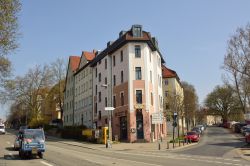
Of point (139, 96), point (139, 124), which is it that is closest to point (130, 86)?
point (139, 96)

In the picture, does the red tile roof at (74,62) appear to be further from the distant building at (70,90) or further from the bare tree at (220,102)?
the bare tree at (220,102)

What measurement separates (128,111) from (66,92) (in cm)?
4346

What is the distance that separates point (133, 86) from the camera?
5294 cm

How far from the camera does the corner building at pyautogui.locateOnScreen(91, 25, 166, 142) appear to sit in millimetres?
51719

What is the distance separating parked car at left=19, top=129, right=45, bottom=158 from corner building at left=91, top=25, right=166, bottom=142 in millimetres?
24398

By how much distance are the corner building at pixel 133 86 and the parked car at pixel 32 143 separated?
80.0 ft

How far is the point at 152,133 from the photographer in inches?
2058

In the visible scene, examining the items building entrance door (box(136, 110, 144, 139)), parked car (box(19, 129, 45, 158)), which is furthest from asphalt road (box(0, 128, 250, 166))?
building entrance door (box(136, 110, 144, 139))

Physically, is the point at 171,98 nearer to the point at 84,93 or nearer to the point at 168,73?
the point at 84,93

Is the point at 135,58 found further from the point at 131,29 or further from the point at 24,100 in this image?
the point at 24,100

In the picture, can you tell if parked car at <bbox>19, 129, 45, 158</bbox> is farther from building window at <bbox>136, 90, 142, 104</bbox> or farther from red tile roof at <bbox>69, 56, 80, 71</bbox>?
red tile roof at <bbox>69, 56, 80, 71</bbox>

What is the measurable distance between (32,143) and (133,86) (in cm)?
2875

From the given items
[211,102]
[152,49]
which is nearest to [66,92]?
[152,49]

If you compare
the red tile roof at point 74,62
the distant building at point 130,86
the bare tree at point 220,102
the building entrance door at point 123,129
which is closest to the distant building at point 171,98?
the distant building at point 130,86
